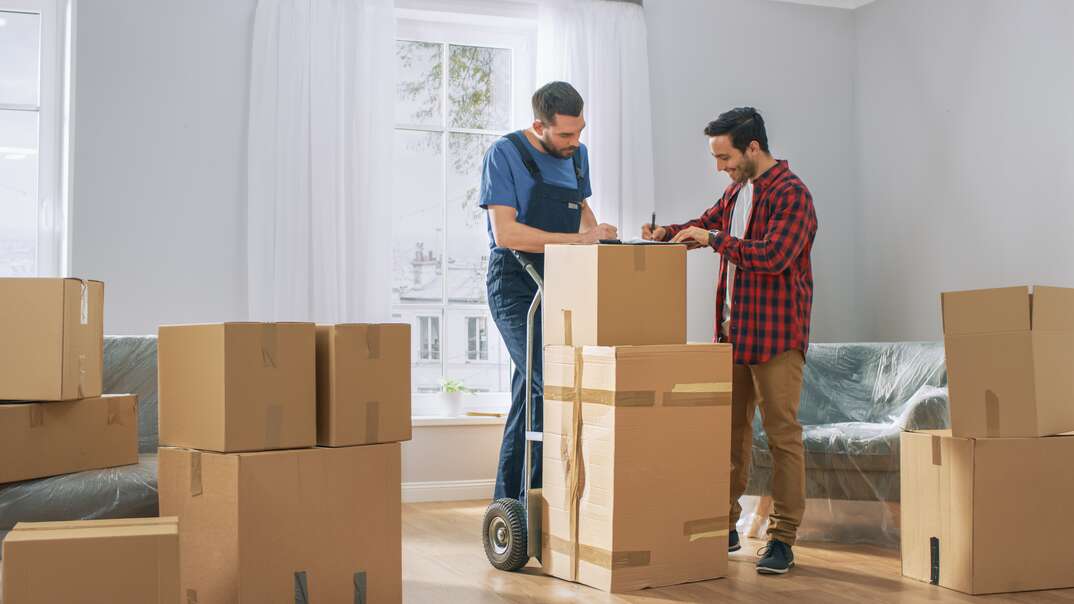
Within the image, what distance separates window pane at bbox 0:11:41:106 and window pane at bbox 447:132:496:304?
5.73 ft

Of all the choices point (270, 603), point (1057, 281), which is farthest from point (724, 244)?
point (1057, 281)

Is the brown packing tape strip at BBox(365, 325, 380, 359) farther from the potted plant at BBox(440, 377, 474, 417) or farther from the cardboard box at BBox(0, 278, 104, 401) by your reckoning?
the potted plant at BBox(440, 377, 474, 417)

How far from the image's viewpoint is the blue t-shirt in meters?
3.08

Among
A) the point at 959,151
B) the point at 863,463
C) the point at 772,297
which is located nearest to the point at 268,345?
the point at 772,297

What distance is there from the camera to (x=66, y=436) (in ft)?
9.05

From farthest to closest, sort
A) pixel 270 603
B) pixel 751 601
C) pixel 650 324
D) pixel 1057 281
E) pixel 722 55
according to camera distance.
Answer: pixel 722 55
pixel 1057 281
pixel 650 324
pixel 751 601
pixel 270 603

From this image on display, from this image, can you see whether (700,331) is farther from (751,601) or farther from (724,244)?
(751,601)

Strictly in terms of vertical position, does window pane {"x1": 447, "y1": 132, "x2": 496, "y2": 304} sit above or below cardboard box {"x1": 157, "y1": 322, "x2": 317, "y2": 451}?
above

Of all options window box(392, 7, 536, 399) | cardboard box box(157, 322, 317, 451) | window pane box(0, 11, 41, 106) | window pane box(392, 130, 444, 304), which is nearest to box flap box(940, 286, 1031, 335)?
cardboard box box(157, 322, 317, 451)

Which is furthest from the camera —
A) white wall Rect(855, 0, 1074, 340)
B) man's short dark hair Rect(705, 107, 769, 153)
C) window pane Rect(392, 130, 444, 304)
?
window pane Rect(392, 130, 444, 304)

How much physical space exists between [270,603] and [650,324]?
3.94 feet

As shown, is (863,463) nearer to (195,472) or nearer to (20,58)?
(195,472)

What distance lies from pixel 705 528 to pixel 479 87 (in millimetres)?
2691

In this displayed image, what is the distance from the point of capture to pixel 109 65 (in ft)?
13.7
